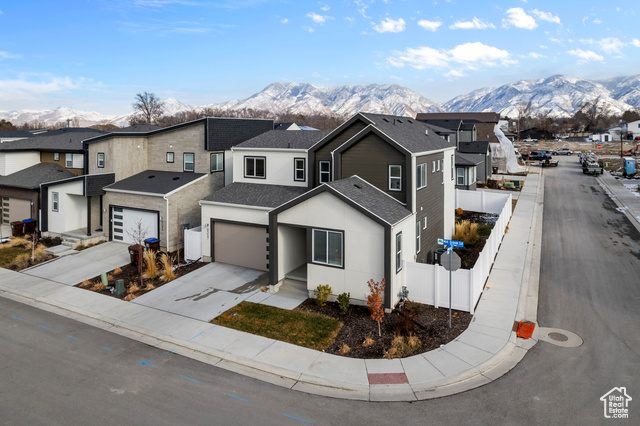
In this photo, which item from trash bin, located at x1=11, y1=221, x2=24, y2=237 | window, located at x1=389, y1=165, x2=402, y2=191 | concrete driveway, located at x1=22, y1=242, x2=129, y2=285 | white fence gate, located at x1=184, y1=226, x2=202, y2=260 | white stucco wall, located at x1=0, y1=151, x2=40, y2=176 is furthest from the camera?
white stucco wall, located at x1=0, y1=151, x2=40, y2=176

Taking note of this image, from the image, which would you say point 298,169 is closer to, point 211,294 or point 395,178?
point 395,178

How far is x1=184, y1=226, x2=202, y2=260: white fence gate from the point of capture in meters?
22.5

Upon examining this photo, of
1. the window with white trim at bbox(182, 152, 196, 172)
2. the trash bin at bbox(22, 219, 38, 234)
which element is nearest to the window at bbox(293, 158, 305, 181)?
the window with white trim at bbox(182, 152, 196, 172)

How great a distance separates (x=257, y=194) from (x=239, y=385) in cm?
1242

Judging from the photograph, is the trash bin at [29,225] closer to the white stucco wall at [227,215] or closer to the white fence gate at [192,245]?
the white fence gate at [192,245]

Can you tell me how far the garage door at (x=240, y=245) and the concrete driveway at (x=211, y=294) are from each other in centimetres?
59

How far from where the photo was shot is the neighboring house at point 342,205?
16.2 m

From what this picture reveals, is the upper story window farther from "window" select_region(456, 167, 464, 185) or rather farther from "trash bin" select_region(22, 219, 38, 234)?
"window" select_region(456, 167, 464, 185)

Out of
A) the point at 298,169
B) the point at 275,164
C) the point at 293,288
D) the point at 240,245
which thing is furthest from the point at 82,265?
the point at 298,169

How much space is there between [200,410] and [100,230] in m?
20.4

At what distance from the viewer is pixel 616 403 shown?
405 inches

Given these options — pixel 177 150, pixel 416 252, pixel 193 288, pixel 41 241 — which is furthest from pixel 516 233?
pixel 41 241

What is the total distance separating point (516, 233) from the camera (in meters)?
27.8

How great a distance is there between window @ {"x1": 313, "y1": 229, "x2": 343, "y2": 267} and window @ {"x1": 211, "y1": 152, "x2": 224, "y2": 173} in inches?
478
